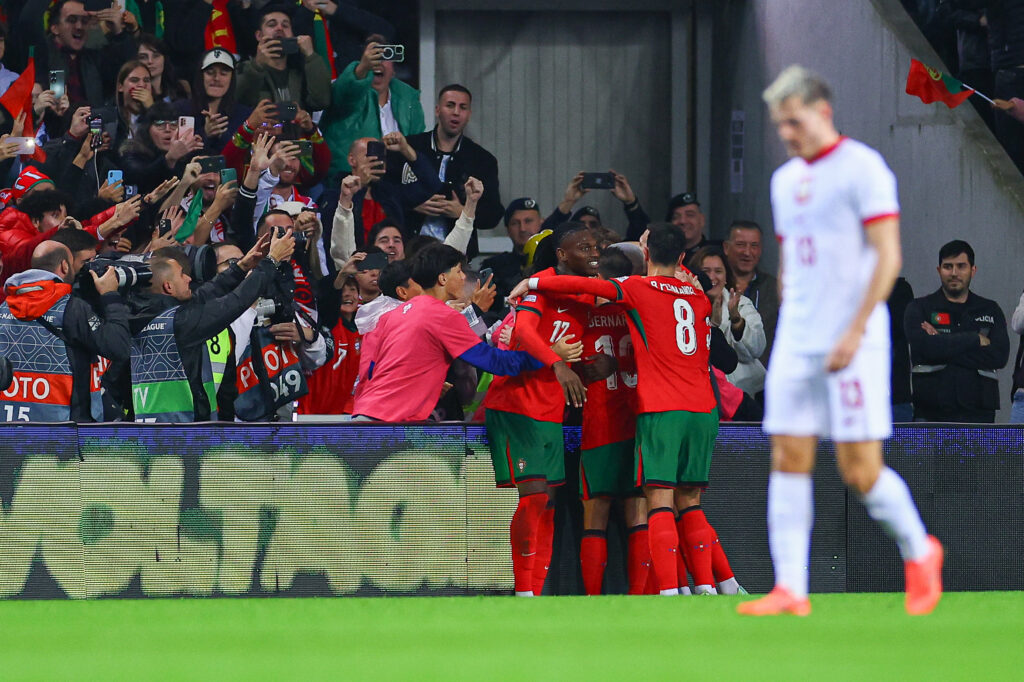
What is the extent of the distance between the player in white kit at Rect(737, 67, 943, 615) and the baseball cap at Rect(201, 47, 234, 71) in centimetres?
705

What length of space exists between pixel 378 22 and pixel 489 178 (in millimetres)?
2323

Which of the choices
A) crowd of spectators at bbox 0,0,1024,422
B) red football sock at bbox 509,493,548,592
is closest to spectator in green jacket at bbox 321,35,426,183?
crowd of spectators at bbox 0,0,1024,422

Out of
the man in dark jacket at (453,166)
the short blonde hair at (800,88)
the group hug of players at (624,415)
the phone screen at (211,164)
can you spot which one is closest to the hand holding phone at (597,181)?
the man in dark jacket at (453,166)

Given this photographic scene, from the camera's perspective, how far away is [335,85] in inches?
442

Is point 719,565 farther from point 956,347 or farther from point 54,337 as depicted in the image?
point 54,337

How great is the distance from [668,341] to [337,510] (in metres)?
2.09

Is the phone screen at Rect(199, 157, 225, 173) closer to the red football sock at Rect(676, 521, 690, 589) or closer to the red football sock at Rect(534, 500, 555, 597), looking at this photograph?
the red football sock at Rect(534, 500, 555, 597)

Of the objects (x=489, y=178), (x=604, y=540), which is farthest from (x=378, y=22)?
(x=604, y=540)

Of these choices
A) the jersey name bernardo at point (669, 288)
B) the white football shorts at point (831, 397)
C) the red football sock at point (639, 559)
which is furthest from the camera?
the red football sock at point (639, 559)

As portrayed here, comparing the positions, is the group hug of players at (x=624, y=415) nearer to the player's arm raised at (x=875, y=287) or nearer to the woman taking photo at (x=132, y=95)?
the player's arm raised at (x=875, y=287)

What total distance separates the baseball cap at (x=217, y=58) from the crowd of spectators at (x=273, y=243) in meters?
0.02

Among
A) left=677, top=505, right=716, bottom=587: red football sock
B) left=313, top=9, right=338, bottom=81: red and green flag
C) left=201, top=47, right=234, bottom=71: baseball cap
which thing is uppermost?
left=313, top=9, right=338, bottom=81: red and green flag

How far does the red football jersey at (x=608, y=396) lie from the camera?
7.88 m

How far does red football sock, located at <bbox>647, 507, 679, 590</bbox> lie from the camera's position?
7469 mm
